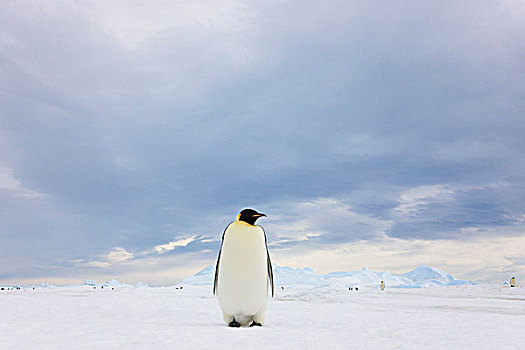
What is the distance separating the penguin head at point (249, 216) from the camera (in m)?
7.43

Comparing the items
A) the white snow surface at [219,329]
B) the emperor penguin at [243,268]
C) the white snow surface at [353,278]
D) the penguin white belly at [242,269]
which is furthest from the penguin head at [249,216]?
the white snow surface at [353,278]

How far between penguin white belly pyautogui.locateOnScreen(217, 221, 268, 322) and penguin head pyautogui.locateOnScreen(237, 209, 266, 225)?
0.10 metres

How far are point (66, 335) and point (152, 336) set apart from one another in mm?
1079

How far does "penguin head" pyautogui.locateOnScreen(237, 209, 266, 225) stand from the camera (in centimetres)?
743

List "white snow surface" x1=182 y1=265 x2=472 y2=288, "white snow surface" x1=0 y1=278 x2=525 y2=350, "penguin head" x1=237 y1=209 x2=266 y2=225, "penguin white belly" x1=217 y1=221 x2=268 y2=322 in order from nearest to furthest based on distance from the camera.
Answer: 1. "white snow surface" x1=0 y1=278 x2=525 y2=350
2. "penguin white belly" x1=217 y1=221 x2=268 y2=322
3. "penguin head" x1=237 y1=209 x2=266 y2=225
4. "white snow surface" x1=182 y1=265 x2=472 y2=288

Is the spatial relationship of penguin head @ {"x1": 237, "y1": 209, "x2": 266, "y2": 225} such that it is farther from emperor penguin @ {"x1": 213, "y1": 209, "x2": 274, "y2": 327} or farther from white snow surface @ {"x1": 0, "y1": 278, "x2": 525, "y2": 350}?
white snow surface @ {"x1": 0, "y1": 278, "x2": 525, "y2": 350}

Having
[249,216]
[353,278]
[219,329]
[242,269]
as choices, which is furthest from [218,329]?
[353,278]

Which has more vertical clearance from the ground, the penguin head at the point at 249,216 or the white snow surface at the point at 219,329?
the penguin head at the point at 249,216

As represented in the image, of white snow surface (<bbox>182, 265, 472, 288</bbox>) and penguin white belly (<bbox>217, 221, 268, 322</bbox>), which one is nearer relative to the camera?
penguin white belly (<bbox>217, 221, 268, 322</bbox>)

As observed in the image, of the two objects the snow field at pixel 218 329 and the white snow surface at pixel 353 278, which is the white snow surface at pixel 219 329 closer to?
the snow field at pixel 218 329

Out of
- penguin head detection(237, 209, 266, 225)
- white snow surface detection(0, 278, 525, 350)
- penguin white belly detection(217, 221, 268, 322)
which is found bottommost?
white snow surface detection(0, 278, 525, 350)

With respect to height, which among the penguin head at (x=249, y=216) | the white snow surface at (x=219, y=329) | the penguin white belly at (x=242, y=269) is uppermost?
the penguin head at (x=249, y=216)

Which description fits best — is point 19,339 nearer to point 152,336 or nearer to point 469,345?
point 152,336

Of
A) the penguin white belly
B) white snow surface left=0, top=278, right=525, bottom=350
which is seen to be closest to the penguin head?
the penguin white belly
